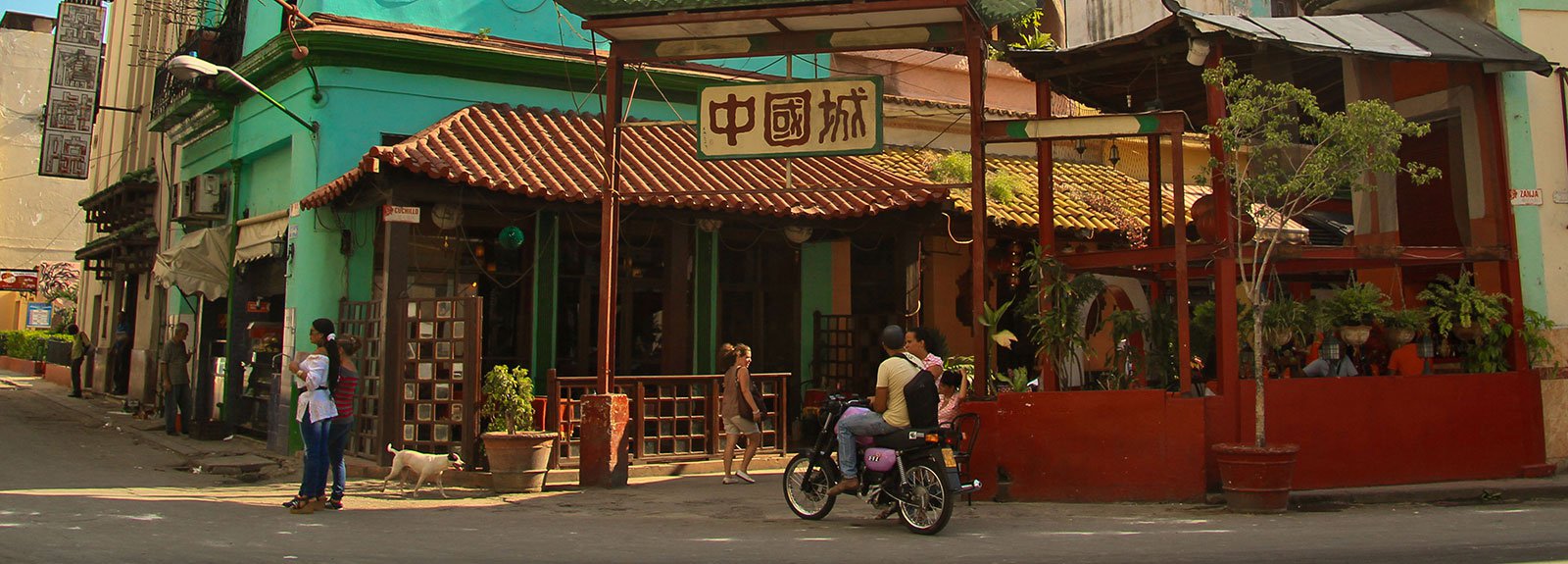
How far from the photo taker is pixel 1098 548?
25.6 ft

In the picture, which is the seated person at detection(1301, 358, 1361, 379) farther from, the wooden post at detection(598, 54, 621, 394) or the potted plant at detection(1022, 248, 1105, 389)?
the wooden post at detection(598, 54, 621, 394)

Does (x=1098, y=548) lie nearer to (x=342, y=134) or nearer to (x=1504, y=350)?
(x=1504, y=350)

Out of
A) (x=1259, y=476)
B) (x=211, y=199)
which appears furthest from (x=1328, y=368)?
(x=211, y=199)

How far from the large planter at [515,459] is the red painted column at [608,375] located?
46 centimetres

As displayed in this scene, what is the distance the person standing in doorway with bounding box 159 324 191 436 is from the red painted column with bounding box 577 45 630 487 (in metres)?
8.88

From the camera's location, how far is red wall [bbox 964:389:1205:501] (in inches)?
401

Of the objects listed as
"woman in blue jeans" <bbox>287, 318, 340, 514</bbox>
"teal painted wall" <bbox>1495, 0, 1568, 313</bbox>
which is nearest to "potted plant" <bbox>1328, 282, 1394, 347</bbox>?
"teal painted wall" <bbox>1495, 0, 1568, 313</bbox>

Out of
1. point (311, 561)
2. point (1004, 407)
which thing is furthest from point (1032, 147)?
point (311, 561)

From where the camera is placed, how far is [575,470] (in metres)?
12.5

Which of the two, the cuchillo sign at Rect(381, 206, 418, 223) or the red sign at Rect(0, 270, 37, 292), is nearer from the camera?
the cuchillo sign at Rect(381, 206, 418, 223)

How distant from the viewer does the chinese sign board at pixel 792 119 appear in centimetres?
1101

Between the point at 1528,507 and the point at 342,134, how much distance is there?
44.5 feet

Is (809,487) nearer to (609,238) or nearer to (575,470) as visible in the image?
(609,238)

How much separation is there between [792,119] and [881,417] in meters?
3.48
